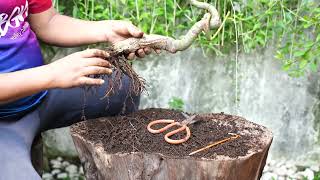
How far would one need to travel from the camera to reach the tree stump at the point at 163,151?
1629mm

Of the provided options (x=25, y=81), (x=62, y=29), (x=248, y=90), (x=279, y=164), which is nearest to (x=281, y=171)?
(x=279, y=164)

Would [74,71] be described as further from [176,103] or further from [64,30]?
[176,103]

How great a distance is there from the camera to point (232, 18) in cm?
257

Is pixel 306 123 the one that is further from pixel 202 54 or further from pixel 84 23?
pixel 84 23

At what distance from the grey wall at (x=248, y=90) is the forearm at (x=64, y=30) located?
2.62ft

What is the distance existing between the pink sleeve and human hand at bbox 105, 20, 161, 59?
265mm

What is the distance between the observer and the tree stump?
5.34ft

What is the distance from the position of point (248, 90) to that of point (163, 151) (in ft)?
4.08

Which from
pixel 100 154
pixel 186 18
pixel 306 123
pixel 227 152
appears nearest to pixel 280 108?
pixel 306 123

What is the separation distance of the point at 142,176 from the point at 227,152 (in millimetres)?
288

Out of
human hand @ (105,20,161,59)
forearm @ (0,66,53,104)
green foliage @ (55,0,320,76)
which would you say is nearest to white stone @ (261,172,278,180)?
green foliage @ (55,0,320,76)

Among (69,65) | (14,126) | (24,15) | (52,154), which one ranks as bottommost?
(52,154)

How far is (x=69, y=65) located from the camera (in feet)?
5.21

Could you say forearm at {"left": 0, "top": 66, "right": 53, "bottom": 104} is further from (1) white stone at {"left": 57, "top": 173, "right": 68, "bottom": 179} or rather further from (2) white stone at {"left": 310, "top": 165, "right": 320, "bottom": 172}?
(2) white stone at {"left": 310, "top": 165, "right": 320, "bottom": 172}
